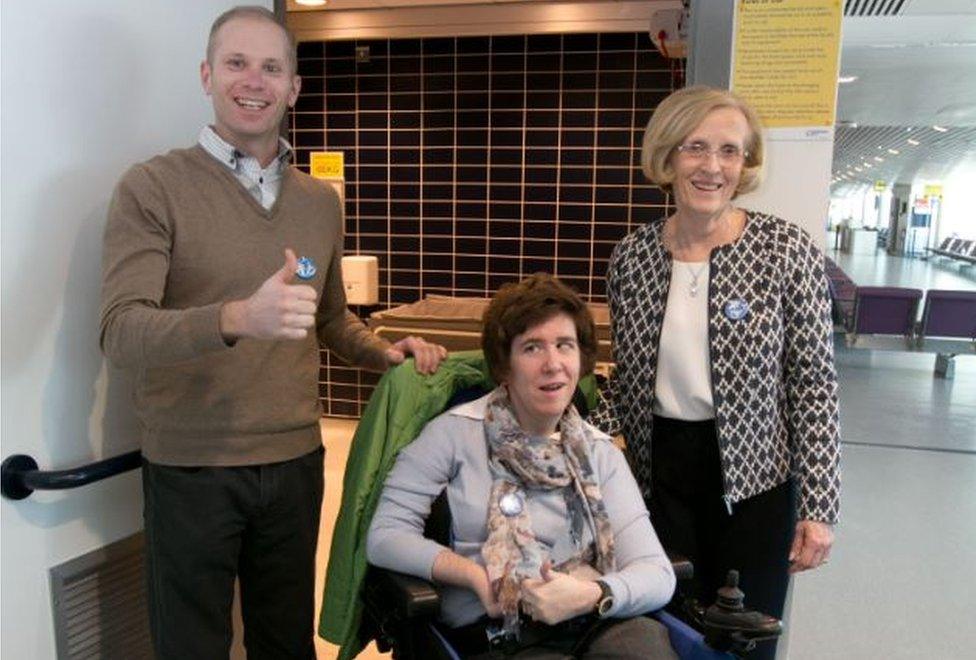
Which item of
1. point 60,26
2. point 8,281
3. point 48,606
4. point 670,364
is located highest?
point 60,26

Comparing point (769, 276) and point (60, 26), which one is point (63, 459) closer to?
point (60, 26)

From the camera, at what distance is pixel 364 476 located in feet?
5.53

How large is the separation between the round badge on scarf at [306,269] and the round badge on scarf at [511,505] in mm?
589

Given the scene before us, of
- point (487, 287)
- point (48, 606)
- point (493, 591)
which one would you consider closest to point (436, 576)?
point (493, 591)

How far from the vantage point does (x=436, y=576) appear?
4.99 ft

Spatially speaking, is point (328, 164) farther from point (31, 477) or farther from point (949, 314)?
point (949, 314)

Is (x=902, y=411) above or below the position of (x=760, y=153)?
below

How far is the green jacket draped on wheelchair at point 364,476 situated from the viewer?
5.53 ft

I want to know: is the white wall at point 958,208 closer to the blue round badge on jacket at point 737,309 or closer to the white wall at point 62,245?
the blue round badge on jacket at point 737,309

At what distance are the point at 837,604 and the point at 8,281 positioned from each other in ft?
10.5

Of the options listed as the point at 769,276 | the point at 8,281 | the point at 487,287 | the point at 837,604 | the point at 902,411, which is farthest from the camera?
the point at 902,411

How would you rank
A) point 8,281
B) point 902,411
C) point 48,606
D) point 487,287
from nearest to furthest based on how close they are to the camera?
point 8,281, point 48,606, point 487,287, point 902,411

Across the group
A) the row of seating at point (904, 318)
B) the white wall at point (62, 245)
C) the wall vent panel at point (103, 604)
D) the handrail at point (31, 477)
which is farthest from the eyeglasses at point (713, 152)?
the row of seating at point (904, 318)

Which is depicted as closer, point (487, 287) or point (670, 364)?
point (670, 364)
